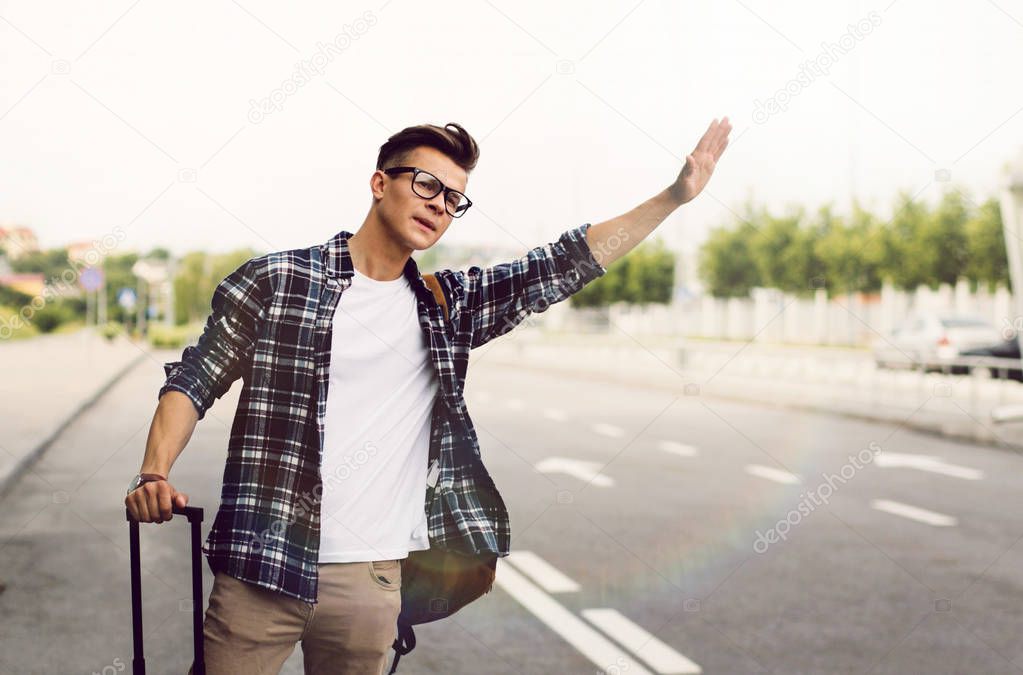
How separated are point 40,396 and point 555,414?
8990mm

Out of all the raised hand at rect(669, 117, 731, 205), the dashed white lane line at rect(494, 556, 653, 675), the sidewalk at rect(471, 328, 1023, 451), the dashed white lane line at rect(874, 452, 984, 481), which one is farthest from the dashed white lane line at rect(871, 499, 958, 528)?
the raised hand at rect(669, 117, 731, 205)

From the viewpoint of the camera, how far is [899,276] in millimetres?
44562

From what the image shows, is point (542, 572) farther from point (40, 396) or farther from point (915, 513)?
point (40, 396)

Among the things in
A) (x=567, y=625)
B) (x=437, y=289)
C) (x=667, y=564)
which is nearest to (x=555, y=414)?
(x=667, y=564)

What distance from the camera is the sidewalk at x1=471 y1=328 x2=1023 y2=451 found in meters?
16.7

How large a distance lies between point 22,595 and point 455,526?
15.2 feet

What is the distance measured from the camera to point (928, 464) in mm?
12258

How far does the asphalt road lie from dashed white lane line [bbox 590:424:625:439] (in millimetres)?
1067

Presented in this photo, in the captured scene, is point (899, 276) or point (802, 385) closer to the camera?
point (802, 385)

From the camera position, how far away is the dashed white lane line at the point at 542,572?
6.31m

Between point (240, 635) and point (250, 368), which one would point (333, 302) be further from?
point (240, 635)

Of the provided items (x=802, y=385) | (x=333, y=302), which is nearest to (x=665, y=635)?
(x=333, y=302)

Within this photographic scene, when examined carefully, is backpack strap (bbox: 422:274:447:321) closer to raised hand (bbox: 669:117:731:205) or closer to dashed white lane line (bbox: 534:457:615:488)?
raised hand (bbox: 669:117:731:205)

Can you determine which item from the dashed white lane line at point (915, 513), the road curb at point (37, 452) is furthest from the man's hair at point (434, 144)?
the road curb at point (37, 452)
